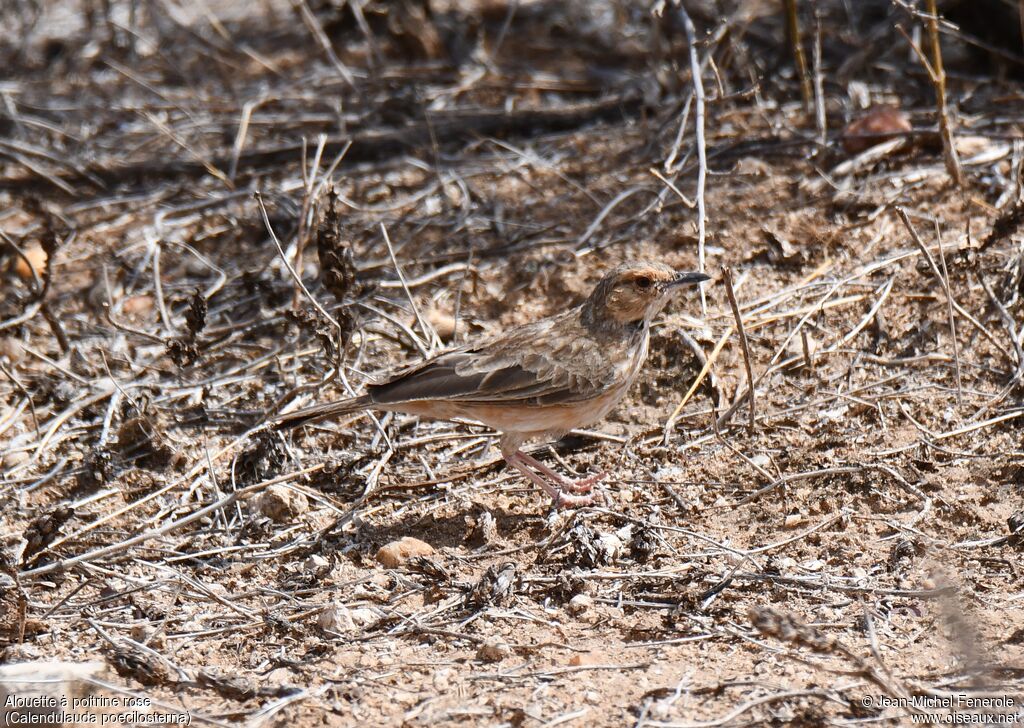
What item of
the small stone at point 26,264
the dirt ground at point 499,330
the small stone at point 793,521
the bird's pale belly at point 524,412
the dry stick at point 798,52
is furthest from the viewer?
the dry stick at point 798,52

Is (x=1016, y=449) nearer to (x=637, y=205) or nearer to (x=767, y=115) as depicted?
(x=637, y=205)

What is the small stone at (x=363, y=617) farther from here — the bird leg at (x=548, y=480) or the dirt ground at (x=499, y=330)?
the bird leg at (x=548, y=480)

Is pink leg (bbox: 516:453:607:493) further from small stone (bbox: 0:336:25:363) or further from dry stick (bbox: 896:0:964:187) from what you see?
small stone (bbox: 0:336:25:363)

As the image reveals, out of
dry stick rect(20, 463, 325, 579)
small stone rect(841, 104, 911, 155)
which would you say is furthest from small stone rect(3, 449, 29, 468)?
small stone rect(841, 104, 911, 155)

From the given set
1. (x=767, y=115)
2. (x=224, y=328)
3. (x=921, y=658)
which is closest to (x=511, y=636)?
(x=921, y=658)

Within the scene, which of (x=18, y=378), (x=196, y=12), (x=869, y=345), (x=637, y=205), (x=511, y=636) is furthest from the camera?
(x=196, y=12)

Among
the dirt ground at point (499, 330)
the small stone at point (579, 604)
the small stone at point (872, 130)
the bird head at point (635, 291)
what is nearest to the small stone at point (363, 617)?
the dirt ground at point (499, 330)

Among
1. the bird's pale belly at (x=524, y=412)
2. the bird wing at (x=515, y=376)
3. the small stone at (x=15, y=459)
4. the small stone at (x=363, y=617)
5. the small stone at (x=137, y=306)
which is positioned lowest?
the small stone at (x=363, y=617)

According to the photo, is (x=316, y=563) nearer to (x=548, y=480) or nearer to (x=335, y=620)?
(x=335, y=620)

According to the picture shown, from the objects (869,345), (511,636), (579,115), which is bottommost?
(511,636)
